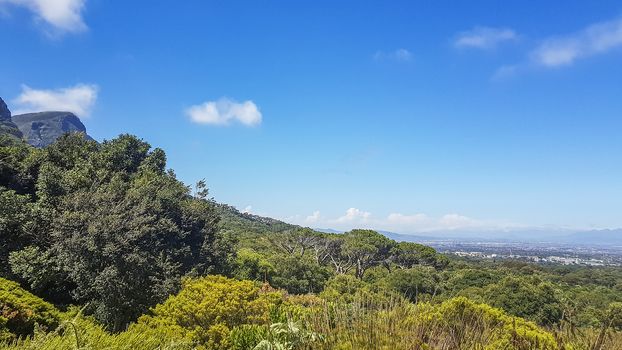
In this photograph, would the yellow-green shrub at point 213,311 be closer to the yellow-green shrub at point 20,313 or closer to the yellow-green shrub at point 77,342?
the yellow-green shrub at point 20,313

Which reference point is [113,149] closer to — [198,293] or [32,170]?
[32,170]

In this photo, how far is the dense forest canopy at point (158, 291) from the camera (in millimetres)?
5441

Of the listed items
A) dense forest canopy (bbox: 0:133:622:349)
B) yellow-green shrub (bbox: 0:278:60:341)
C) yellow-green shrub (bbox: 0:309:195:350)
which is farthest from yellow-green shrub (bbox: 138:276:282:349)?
yellow-green shrub (bbox: 0:309:195:350)

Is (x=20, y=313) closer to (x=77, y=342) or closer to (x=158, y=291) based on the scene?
(x=158, y=291)

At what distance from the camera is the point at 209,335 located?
10.7 meters

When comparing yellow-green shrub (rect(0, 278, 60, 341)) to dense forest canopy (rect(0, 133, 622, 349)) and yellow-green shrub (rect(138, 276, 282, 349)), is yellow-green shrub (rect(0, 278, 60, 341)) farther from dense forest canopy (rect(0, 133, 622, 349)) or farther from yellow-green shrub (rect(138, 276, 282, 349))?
yellow-green shrub (rect(138, 276, 282, 349))

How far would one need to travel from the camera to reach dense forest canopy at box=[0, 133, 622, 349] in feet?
17.9

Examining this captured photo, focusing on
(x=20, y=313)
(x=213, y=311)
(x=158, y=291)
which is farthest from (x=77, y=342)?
(x=158, y=291)

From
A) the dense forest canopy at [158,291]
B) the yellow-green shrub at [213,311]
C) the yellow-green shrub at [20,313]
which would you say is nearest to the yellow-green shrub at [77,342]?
the dense forest canopy at [158,291]

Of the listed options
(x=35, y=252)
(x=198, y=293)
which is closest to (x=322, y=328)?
(x=198, y=293)

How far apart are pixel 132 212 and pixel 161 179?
4.99 metres

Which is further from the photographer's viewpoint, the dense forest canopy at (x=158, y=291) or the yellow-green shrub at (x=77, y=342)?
the dense forest canopy at (x=158, y=291)

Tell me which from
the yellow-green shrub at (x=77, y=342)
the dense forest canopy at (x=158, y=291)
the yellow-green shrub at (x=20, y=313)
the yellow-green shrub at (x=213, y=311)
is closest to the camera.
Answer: the yellow-green shrub at (x=77, y=342)

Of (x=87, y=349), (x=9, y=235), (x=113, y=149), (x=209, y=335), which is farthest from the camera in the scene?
(x=113, y=149)
